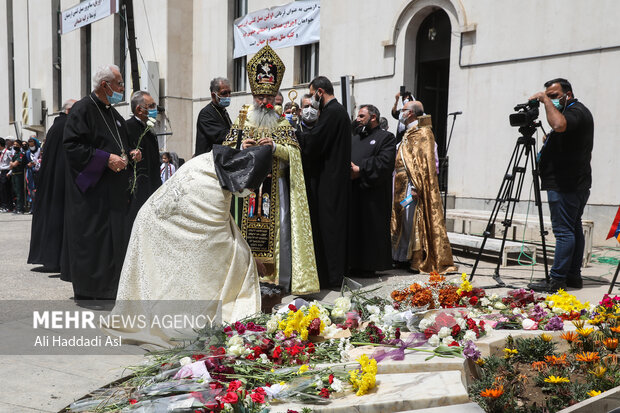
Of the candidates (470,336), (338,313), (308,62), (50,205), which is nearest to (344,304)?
(338,313)

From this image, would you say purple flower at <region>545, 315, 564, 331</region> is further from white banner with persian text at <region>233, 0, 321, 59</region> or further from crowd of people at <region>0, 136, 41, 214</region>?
crowd of people at <region>0, 136, 41, 214</region>

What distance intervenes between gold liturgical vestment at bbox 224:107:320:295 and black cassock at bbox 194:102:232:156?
730 mm

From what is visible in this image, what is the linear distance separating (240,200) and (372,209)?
1.95 meters

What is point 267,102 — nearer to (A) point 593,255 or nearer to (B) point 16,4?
(A) point 593,255

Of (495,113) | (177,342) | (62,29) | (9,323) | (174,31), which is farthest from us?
(62,29)

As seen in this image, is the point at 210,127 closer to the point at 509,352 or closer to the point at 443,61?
the point at 509,352

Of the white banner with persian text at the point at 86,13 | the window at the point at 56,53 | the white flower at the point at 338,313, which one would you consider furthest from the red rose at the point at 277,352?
the window at the point at 56,53

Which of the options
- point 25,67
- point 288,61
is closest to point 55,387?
point 288,61

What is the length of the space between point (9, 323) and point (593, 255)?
7.61 meters

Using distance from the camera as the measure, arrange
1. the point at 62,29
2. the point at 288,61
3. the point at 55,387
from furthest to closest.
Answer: the point at 62,29
the point at 288,61
the point at 55,387

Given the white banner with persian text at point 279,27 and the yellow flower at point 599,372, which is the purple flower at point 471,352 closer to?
the yellow flower at point 599,372

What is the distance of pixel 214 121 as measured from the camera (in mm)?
6078

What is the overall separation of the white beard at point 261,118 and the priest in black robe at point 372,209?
71.0 inches

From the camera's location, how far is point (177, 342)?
12.6 ft
